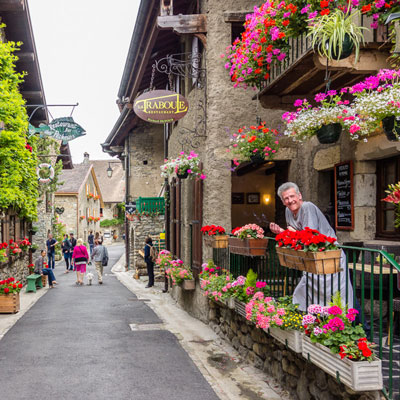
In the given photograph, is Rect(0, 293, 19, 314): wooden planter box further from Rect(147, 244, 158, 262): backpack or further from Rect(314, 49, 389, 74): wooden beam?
Rect(314, 49, 389, 74): wooden beam

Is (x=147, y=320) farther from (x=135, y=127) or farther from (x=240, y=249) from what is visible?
(x=135, y=127)

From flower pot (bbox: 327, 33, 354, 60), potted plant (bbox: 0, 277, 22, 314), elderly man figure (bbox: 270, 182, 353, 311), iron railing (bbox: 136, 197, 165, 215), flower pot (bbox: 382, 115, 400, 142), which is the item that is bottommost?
potted plant (bbox: 0, 277, 22, 314)

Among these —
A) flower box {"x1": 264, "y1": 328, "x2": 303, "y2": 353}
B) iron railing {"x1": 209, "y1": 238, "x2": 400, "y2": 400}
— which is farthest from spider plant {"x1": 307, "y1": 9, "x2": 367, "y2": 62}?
flower box {"x1": 264, "y1": 328, "x2": 303, "y2": 353}

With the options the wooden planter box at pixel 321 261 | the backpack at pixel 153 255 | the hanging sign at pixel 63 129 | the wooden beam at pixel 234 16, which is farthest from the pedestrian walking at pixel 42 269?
the wooden planter box at pixel 321 261

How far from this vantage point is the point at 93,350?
7.14 meters

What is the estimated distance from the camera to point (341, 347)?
146 inches

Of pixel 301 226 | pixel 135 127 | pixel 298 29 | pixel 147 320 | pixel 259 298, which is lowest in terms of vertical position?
pixel 147 320

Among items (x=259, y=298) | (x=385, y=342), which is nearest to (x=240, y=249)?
(x=259, y=298)

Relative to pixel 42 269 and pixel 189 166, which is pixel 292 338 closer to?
pixel 189 166

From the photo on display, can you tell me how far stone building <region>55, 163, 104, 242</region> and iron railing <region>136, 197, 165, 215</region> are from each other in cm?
1541

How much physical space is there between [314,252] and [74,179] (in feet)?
116

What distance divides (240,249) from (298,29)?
2.77 meters

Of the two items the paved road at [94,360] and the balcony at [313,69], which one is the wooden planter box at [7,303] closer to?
the paved road at [94,360]

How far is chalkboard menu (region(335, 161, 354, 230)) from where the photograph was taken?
23.0 ft
